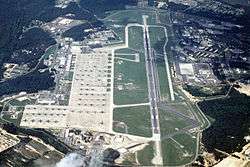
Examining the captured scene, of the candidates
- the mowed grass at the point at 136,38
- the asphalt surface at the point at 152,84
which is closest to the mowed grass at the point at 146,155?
the asphalt surface at the point at 152,84

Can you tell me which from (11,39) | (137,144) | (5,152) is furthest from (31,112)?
(11,39)

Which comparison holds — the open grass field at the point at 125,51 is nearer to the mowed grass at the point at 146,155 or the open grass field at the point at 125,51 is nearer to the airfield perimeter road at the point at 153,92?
the airfield perimeter road at the point at 153,92

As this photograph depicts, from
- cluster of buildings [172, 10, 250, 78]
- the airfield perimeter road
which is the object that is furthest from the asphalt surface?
cluster of buildings [172, 10, 250, 78]

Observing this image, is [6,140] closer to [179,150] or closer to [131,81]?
[179,150]

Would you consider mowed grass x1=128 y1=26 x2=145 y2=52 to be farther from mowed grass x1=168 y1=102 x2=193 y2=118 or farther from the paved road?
mowed grass x1=168 y1=102 x2=193 y2=118

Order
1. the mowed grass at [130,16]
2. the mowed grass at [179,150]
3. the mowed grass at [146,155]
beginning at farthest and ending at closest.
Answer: the mowed grass at [130,16]
the mowed grass at [179,150]
the mowed grass at [146,155]

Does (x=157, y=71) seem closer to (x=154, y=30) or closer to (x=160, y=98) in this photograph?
(x=160, y=98)
